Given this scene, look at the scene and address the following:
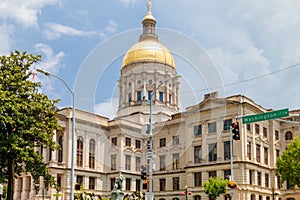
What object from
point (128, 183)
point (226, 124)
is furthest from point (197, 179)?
point (128, 183)

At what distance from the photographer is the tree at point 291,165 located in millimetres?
48188

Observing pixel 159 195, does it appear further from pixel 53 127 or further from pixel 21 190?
pixel 53 127

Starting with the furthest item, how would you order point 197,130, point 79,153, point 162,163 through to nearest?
point 162,163, point 79,153, point 197,130

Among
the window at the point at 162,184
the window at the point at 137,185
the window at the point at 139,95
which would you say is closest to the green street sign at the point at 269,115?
the window at the point at 162,184

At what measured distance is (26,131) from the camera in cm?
3541

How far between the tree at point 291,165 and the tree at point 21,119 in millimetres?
27511

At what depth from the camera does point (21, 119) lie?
3584 centimetres

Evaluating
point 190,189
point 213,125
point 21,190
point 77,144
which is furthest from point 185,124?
point 21,190

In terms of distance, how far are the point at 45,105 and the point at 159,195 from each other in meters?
39.5

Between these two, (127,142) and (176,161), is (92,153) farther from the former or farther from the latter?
(176,161)

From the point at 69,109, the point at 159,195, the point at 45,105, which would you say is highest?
the point at 69,109

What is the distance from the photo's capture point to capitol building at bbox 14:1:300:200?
61.4 metres

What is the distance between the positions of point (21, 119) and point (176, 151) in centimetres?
4015

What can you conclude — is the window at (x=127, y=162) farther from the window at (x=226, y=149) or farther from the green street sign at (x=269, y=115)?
the green street sign at (x=269, y=115)
